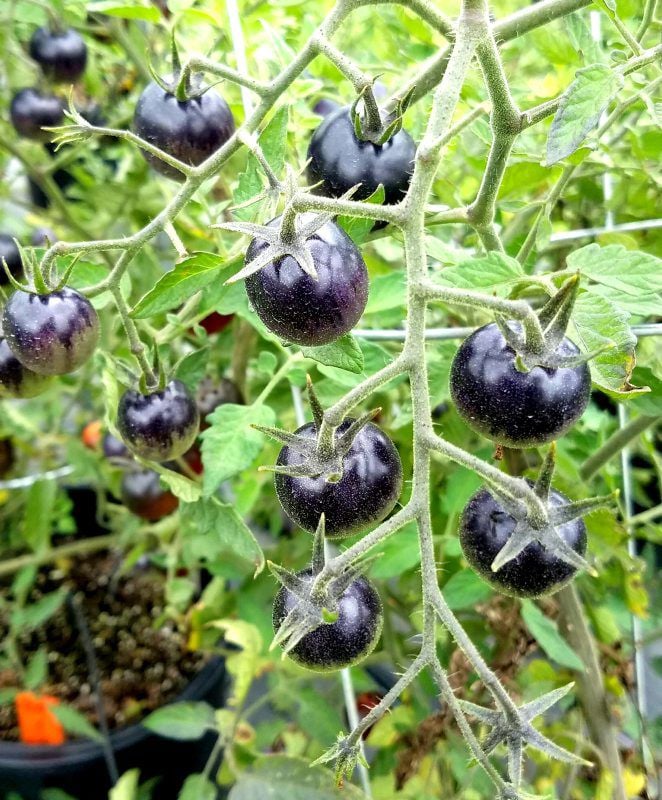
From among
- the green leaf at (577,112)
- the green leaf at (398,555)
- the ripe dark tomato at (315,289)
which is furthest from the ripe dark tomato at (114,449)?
the green leaf at (577,112)

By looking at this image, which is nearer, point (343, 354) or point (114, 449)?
point (343, 354)

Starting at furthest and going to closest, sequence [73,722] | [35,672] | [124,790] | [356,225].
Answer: [35,672]
[73,722]
[124,790]
[356,225]

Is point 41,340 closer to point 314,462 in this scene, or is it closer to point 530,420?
point 314,462

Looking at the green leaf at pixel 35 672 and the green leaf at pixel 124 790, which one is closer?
the green leaf at pixel 124 790

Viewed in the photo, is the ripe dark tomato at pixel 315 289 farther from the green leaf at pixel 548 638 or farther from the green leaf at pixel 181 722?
the green leaf at pixel 181 722

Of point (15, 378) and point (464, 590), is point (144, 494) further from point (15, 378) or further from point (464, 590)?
point (464, 590)

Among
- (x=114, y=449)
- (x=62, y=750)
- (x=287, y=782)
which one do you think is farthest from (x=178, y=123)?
(x=62, y=750)

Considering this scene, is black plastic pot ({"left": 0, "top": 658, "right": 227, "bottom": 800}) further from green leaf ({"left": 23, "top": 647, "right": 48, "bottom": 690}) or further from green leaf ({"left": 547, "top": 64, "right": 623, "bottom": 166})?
green leaf ({"left": 547, "top": 64, "right": 623, "bottom": 166})
